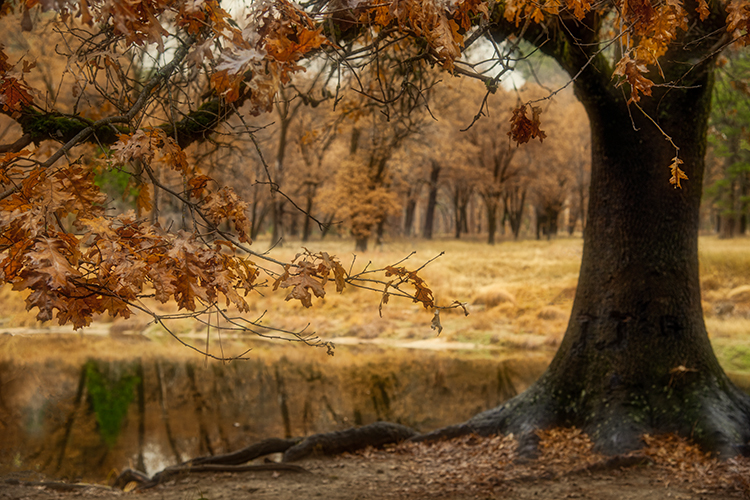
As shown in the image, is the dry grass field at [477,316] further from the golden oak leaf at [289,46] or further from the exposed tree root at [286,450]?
the golden oak leaf at [289,46]

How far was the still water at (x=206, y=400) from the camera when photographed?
7.45 meters

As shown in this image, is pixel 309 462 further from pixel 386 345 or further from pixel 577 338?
pixel 386 345

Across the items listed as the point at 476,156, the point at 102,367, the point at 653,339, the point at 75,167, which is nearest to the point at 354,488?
the point at 653,339

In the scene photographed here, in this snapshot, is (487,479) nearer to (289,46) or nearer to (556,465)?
(556,465)

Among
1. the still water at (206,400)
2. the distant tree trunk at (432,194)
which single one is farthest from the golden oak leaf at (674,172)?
the distant tree trunk at (432,194)

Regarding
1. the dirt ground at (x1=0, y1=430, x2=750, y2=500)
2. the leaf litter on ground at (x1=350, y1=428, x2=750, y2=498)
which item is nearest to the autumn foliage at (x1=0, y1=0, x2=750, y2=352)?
the dirt ground at (x1=0, y1=430, x2=750, y2=500)

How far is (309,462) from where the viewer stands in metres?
6.63

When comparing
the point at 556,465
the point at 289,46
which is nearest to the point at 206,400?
the point at 556,465

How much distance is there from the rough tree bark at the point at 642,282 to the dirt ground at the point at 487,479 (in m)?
0.26

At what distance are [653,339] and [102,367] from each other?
33.8 ft

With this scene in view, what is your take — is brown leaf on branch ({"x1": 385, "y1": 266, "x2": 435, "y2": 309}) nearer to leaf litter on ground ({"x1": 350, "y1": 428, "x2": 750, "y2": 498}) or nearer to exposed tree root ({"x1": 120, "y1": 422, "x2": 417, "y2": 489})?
leaf litter on ground ({"x1": 350, "y1": 428, "x2": 750, "y2": 498})

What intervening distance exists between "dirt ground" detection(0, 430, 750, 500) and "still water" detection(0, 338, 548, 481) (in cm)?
126

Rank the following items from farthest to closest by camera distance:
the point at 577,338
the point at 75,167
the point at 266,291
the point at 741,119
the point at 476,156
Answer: the point at 476,156
the point at 741,119
the point at 266,291
the point at 577,338
the point at 75,167

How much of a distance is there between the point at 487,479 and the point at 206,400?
5.70 m
